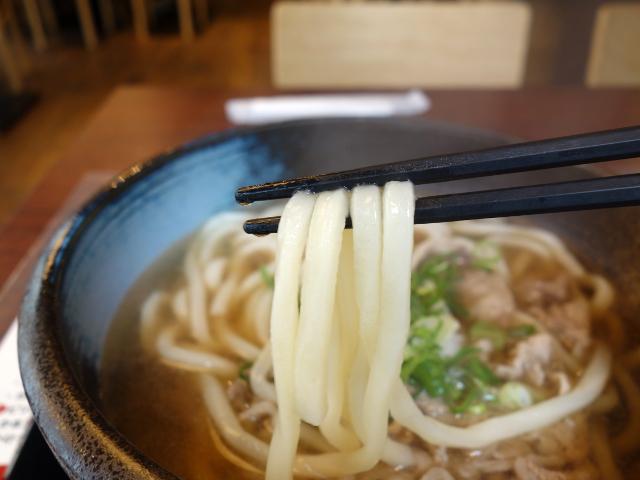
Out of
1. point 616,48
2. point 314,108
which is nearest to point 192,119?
point 314,108

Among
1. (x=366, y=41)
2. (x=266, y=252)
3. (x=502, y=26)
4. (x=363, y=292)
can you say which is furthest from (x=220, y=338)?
(x=502, y=26)

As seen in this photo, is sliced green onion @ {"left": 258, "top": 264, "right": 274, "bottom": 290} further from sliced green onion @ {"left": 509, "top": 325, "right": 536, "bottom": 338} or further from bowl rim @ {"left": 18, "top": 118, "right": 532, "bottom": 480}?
sliced green onion @ {"left": 509, "top": 325, "right": 536, "bottom": 338}

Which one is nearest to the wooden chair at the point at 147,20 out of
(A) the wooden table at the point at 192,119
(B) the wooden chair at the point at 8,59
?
(B) the wooden chair at the point at 8,59

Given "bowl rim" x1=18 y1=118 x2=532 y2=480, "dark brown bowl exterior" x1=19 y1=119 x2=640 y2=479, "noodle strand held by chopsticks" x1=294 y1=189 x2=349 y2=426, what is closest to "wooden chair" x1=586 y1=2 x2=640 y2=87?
"dark brown bowl exterior" x1=19 y1=119 x2=640 y2=479

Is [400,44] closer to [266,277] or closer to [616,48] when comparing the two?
[616,48]

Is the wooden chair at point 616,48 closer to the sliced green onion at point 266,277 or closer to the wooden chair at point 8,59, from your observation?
the sliced green onion at point 266,277

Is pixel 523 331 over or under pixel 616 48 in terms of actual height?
under

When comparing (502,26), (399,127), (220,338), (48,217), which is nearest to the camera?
(220,338)

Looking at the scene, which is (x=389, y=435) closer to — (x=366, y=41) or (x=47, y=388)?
(x=47, y=388)
